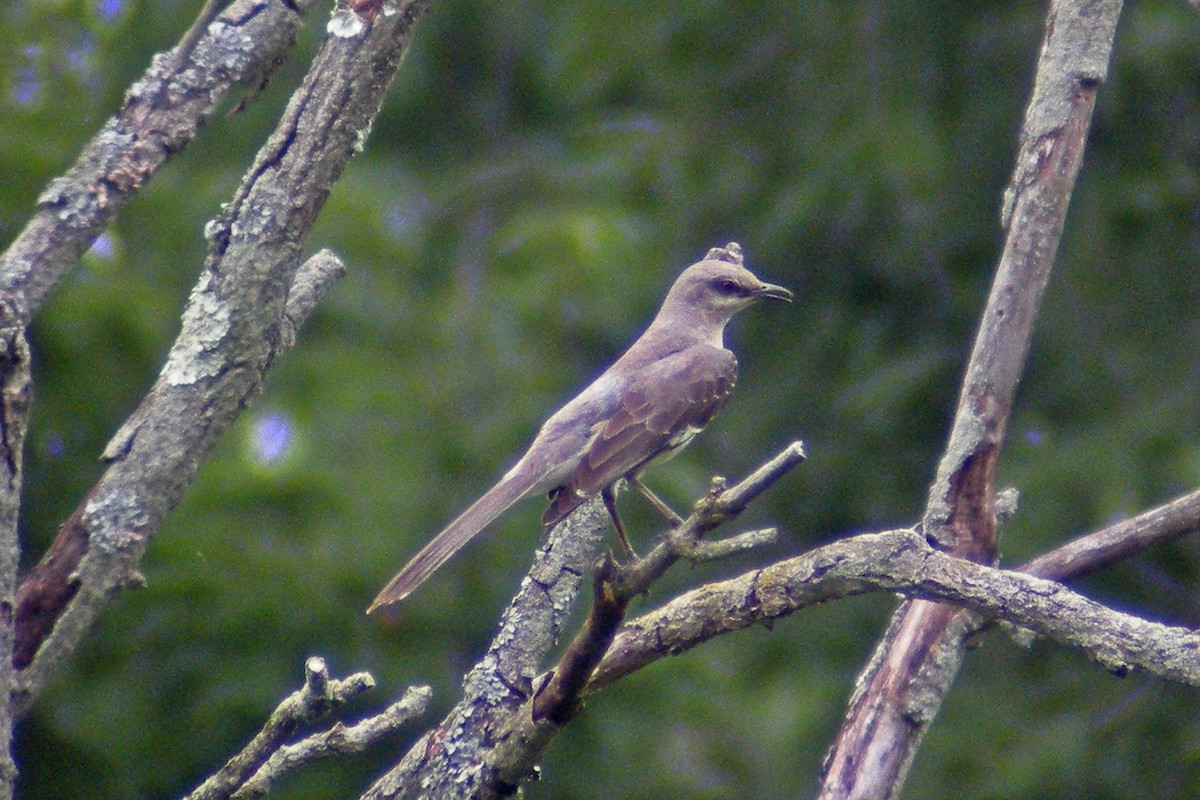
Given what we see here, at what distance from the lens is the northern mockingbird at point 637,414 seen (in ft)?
14.0

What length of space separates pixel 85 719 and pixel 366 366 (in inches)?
79.3

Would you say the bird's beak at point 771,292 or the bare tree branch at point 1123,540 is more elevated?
the bird's beak at point 771,292

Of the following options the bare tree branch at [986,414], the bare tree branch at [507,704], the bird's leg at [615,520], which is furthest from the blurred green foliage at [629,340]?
the bare tree branch at [986,414]

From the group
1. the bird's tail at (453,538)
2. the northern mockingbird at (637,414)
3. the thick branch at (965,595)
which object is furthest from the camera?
the northern mockingbird at (637,414)

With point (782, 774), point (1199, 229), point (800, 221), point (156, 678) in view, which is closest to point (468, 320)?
point (800, 221)

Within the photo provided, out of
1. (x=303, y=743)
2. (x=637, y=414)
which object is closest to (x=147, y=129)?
(x=303, y=743)

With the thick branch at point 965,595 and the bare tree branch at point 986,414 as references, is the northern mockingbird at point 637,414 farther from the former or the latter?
the thick branch at point 965,595

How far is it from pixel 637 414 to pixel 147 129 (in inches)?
83.7

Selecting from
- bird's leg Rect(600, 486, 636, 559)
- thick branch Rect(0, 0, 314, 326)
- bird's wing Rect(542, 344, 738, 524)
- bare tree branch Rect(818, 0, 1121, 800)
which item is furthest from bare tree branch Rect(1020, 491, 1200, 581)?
thick branch Rect(0, 0, 314, 326)

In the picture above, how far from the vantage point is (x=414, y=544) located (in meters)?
6.12

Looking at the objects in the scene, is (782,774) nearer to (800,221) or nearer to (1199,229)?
(800,221)

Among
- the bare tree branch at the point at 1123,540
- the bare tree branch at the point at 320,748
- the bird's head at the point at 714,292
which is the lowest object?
the bare tree branch at the point at 320,748

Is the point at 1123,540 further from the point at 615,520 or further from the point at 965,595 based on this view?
the point at 615,520

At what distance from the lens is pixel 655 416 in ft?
15.9
